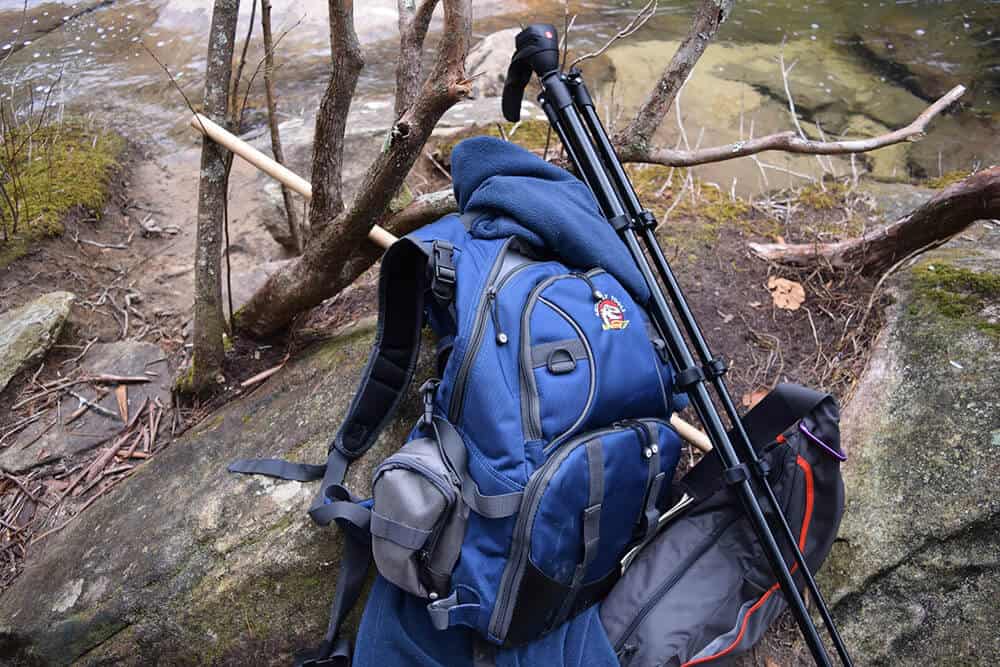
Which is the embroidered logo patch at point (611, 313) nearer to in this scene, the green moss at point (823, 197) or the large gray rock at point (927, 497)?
the large gray rock at point (927, 497)

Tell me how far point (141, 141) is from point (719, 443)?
5.38 metres

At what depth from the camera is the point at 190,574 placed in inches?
78.6

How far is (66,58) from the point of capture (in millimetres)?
6891

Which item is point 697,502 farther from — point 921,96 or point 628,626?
point 921,96

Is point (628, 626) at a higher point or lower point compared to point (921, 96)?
higher

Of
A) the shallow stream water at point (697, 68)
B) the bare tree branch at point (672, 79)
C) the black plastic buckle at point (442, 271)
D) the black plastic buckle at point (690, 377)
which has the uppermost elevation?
the bare tree branch at point (672, 79)

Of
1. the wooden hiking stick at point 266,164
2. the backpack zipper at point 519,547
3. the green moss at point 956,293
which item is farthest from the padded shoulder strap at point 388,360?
the green moss at point 956,293

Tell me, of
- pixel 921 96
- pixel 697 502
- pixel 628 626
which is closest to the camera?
pixel 628 626

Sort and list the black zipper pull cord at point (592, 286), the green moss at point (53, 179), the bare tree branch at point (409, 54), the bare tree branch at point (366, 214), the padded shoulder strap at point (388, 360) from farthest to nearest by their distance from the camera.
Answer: the green moss at point (53, 179), the bare tree branch at point (409, 54), the padded shoulder strap at point (388, 360), the black zipper pull cord at point (592, 286), the bare tree branch at point (366, 214)

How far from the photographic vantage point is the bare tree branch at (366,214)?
1786 mm

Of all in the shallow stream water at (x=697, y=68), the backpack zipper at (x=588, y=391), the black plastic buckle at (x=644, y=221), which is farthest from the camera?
the shallow stream water at (x=697, y=68)

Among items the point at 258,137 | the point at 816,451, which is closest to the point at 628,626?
the point at 816,451

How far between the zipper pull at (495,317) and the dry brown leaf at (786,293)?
1.69 metres

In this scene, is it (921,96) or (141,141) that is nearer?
(141,141)
